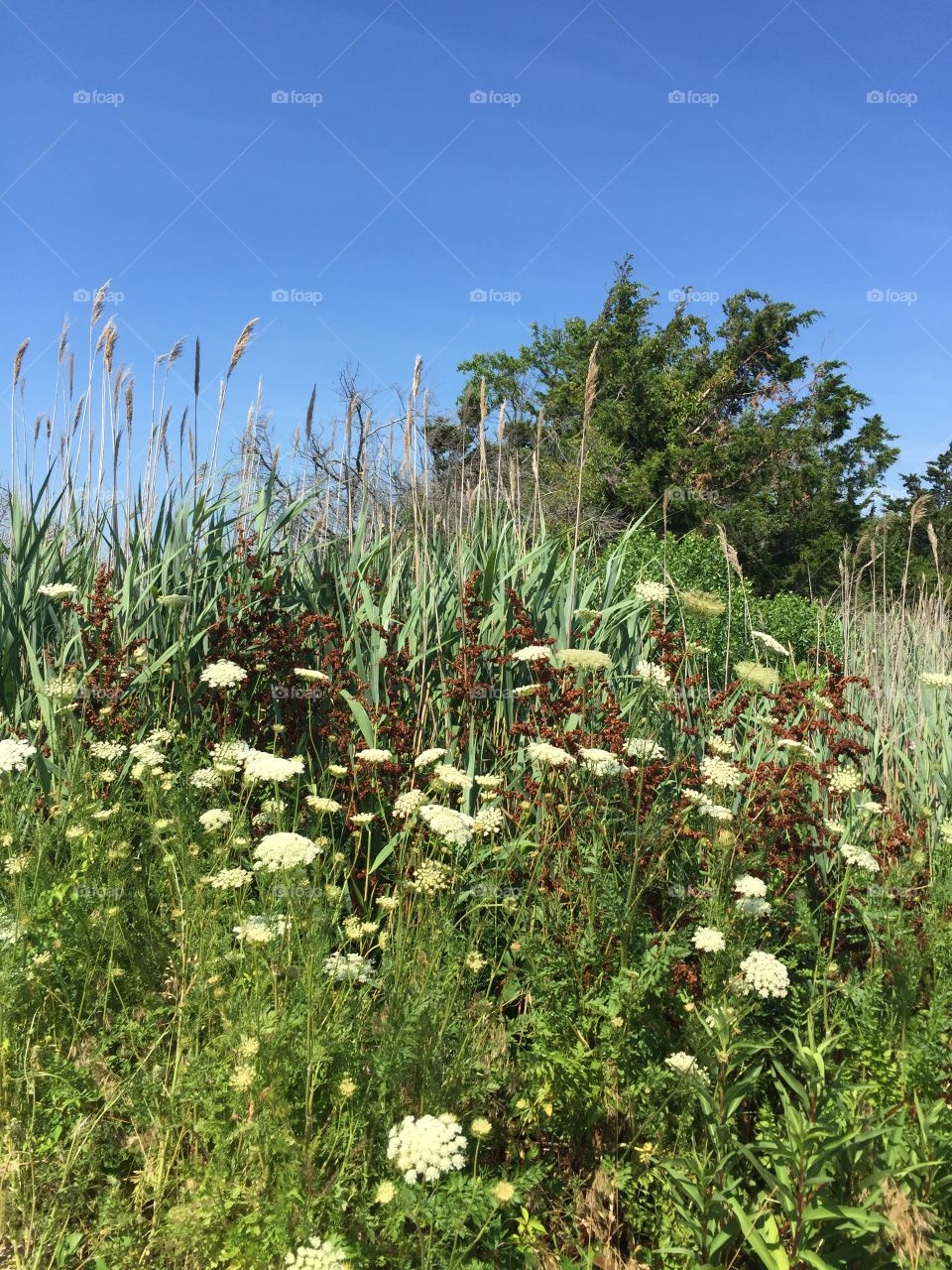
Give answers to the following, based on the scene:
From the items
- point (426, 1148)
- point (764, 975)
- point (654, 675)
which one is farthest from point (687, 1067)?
point (654, 675)

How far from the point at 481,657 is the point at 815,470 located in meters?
23.0

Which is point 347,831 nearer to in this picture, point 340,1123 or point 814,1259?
point 340,1123

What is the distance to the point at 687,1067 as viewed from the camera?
2.02 meters

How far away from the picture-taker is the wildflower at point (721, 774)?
2643 mm

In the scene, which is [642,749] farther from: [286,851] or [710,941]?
[286,851]

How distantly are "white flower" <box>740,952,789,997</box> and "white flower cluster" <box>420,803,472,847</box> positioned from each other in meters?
0.81

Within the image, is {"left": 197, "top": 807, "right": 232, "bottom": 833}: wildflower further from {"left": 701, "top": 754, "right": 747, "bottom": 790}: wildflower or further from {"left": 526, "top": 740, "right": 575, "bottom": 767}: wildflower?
{"left": 701, "top": 754, "right": 747, "bottom": 790}: wildflower

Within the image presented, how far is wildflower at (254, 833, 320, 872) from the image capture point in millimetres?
2096

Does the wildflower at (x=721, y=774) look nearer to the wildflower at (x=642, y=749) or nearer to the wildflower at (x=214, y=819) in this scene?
the wildflower at (x=642, y=749)

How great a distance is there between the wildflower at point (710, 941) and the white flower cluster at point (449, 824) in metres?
0.69

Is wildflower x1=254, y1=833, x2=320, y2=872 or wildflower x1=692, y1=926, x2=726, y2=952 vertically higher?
wildflower x1=254, y1=833, x2=320, y2=872

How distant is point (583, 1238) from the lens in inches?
83.7

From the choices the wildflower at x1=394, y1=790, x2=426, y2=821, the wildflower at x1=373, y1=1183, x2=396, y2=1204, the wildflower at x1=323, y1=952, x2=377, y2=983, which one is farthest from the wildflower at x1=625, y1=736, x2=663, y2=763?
the wildflower at x1=373, y1=1183, x2=396, y2=1204

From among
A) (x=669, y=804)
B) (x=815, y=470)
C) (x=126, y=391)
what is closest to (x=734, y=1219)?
(x=669, y=804)
